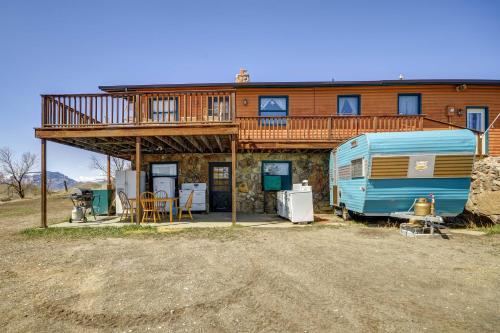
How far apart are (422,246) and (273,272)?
12.1 feet

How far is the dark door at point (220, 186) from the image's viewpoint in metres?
12.5

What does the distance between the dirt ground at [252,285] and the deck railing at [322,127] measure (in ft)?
18.3

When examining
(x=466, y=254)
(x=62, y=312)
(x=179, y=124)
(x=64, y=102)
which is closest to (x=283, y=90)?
(x=179, y=124)

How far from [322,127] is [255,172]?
3404 mm

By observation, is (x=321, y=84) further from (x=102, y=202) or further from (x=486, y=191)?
(x=102, y=202)

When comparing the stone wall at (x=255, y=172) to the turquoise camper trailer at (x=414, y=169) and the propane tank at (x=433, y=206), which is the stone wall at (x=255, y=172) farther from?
the propane tank at (x=433, y=206)

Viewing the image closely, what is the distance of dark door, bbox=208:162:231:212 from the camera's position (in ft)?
41.0

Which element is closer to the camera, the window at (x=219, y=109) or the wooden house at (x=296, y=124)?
the window at (x=219, y=109)

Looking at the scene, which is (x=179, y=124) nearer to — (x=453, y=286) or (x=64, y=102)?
(x=64, y=102)

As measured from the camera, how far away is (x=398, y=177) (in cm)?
767

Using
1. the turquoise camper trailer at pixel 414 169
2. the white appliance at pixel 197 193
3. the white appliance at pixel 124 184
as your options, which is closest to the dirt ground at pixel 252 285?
the turquoise camper trailer at pixel 414 169

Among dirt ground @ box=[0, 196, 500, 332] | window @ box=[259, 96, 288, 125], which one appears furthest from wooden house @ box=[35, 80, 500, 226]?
dirt ground @ box=[0, 196, 500, 332]

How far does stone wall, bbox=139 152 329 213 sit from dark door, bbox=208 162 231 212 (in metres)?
0.23

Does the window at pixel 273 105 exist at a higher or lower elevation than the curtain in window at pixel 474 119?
higher
